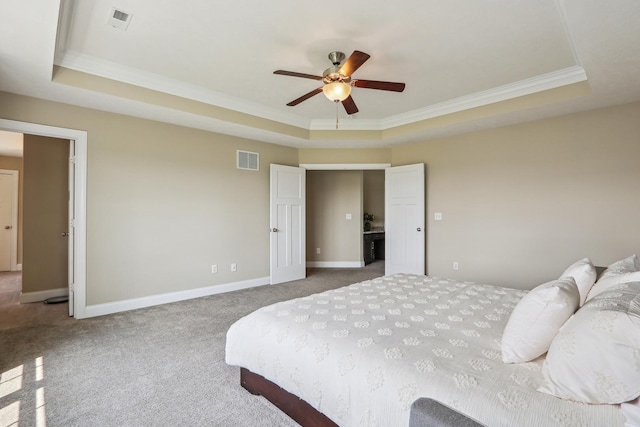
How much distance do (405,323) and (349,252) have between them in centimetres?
503

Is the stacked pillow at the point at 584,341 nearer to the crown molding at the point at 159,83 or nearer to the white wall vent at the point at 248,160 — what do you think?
the crown molding at the point at 159,83

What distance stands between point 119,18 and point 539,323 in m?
3.34

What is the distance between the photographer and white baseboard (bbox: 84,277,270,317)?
11.6 ft

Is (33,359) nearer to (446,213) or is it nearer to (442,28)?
(442,28)

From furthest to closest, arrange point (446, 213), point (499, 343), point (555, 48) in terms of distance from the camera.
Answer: point (446, 213)
point (555, 48)
point (499, 343)

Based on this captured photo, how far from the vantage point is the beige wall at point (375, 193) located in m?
8.23

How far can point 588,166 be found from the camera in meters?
3.62

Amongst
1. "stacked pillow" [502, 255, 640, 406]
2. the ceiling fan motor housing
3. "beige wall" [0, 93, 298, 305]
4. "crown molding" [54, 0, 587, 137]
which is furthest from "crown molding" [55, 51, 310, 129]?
"stacked pillow" [502, 255, 640, 406]

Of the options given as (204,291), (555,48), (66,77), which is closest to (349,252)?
(204,291)

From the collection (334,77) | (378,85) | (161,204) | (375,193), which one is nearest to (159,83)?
(161,204)

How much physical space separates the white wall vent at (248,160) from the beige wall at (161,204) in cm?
8

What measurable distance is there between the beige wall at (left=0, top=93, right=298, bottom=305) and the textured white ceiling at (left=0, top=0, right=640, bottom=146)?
0.26 metres

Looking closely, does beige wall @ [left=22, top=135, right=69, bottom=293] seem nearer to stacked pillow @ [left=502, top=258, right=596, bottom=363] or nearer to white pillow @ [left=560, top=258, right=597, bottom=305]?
stacked pillow @ [left=502, top=258, right=596, bottom=363]

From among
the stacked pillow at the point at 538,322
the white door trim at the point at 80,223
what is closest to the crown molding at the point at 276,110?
the white door trim at the point at 80,223
